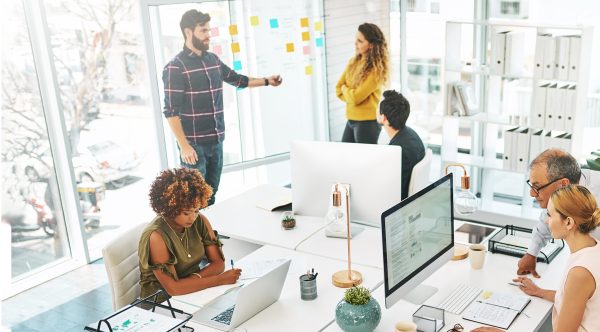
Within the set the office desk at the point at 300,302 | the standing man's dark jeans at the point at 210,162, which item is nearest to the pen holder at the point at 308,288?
the office desk at the point at 300,302

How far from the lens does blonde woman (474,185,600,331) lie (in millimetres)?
2420

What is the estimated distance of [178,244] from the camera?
312cm

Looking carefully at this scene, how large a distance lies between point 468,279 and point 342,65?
12.1 feet

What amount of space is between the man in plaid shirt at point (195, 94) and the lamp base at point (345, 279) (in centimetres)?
245

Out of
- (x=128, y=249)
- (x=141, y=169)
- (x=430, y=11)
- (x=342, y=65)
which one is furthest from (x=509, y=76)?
(x=128, y=249)

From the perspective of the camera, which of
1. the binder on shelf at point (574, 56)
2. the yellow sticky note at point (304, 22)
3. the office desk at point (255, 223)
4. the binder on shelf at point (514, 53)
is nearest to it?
the office desk at point (255, 223)

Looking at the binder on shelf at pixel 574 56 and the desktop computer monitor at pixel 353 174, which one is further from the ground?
the binder on shelf at pixel 574 56

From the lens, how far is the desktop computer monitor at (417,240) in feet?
8.65

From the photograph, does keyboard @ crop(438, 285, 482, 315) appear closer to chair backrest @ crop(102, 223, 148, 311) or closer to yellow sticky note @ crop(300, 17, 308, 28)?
chair backrest @ crop(102, 223, 148, 311)

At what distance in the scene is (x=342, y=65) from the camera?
6.48m

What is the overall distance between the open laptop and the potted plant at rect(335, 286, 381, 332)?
0.95 feet

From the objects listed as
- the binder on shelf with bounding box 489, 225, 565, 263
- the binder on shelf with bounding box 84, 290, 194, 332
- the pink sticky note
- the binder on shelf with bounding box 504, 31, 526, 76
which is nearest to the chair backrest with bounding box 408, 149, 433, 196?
the binder on shelf with bounding box 489, 225, 565, 263

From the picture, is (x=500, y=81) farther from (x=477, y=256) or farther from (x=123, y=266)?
(x=123, y=266)

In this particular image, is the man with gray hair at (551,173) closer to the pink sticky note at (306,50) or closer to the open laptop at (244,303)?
the open laptop at (244,303)
